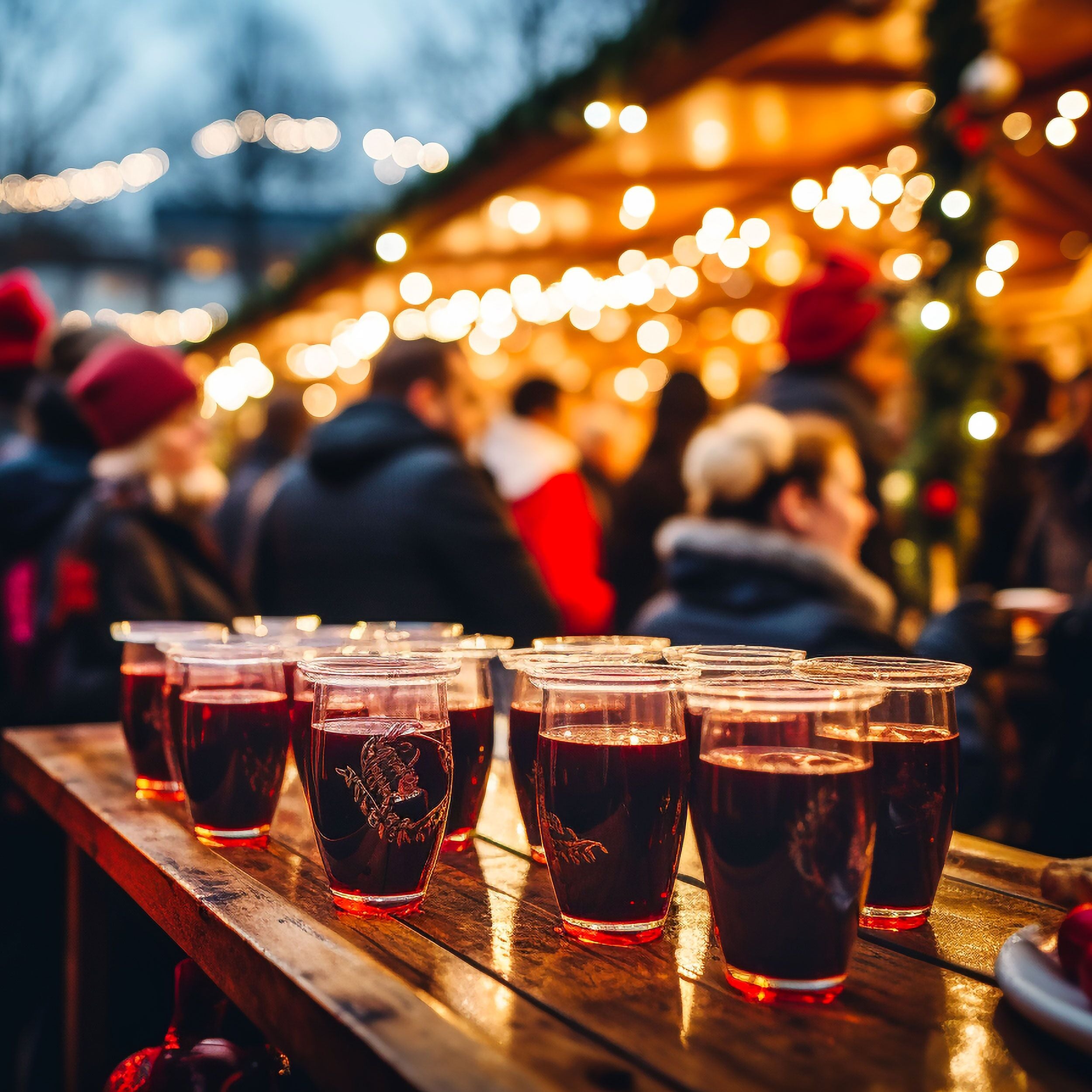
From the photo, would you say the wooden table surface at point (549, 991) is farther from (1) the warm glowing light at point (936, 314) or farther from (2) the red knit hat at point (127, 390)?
(1) the warm glowing light at point (936, 314)

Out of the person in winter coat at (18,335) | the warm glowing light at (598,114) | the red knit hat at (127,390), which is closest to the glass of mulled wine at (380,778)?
the red knit hat at (127,390)

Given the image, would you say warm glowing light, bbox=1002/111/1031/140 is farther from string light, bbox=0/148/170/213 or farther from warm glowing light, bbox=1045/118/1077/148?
string light, bbox=0/148/170/213

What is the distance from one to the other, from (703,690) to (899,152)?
5.26m

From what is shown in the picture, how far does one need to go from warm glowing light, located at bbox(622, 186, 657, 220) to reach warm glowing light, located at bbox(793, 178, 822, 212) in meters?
0.76

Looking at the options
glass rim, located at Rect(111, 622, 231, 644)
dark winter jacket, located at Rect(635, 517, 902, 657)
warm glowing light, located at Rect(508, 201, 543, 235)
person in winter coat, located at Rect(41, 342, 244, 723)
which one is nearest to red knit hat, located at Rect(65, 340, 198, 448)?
person in winter coat, located at Rect(41, 342, 244, 723)

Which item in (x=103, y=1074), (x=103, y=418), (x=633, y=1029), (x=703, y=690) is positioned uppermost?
(x=103, y=418)

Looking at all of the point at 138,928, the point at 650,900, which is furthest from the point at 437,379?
the point at 650,900

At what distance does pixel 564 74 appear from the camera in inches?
150

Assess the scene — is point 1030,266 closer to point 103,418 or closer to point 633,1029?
point 103,418

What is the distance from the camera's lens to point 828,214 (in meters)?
6.20

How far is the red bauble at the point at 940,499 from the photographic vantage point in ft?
10.6

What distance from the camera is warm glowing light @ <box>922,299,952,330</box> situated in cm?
325

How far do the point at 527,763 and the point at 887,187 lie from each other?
17.3 ft

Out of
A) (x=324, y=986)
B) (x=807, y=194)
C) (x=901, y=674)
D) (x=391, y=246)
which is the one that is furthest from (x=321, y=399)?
(x=324, y=986)
